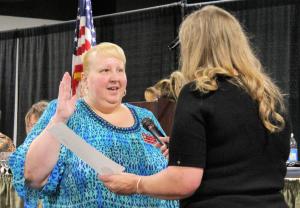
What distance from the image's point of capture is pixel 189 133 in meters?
1.65

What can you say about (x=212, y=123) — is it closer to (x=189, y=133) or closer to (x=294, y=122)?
(x=189, y=133)

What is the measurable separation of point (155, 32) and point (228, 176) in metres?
5.66

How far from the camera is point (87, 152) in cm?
188

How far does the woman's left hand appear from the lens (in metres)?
1.81

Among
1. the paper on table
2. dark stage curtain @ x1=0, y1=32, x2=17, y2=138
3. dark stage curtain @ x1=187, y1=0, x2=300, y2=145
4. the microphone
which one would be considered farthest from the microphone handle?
dark stage curtain @ x1=0, y1=32, x2=17, y2=138

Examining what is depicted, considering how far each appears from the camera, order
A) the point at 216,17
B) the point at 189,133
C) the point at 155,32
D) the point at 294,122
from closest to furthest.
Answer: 1. the point at 189,133
2. the point at 216,17
3. the point at 294,122
4. the point at 155,32

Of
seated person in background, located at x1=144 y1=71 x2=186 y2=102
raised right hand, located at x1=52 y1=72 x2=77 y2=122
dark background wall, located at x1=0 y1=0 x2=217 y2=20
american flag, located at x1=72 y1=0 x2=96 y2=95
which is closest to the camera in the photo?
raised right hand, located at x1=52 y1=72 x2=77 y2=122

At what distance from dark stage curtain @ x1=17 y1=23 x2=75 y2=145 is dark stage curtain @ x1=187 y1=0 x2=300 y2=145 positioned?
2.54 metres

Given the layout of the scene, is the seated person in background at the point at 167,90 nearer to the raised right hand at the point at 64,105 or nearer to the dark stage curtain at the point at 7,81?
the raised right hand at the point at 64,105

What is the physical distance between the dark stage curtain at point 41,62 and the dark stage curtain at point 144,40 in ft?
2.45

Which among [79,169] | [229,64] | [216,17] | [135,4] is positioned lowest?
[79,169]

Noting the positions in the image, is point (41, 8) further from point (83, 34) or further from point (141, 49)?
point (83, 34)

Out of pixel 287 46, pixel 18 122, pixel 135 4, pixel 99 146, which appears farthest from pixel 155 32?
pixel 99 146

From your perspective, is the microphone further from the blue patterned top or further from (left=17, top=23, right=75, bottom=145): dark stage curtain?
(left=17, top=23, right=75, bottom=145): dark stage curtain
